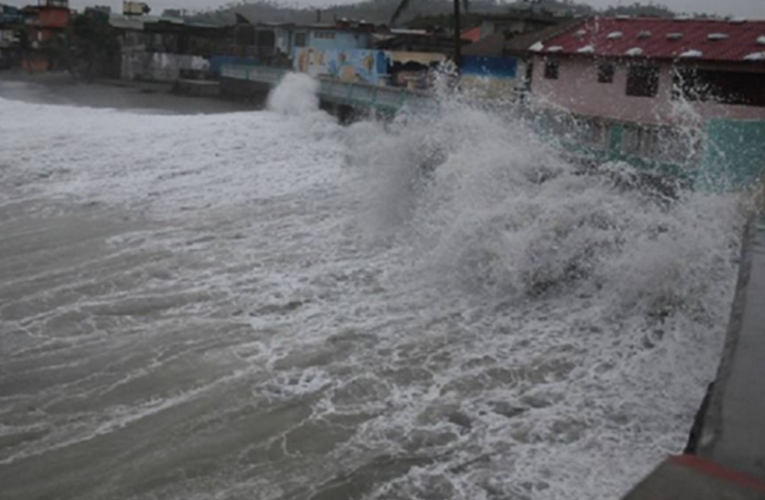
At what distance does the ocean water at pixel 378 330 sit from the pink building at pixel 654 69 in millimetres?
7034

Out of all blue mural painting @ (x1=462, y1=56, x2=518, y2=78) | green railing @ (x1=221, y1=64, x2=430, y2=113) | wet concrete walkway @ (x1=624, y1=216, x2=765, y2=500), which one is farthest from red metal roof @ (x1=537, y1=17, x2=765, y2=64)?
wet concrete walkway @ (x1=624, y1=216, x2=765, y2=500)

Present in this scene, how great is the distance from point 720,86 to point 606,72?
3.57 m

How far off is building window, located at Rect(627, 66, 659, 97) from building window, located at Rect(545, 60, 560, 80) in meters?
3.00

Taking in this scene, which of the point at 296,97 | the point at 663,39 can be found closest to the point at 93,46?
the point at 296,97

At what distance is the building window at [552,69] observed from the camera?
23406 millimetres

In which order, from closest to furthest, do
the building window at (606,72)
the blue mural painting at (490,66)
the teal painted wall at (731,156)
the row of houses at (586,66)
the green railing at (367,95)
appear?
the teal painted wall at (731,156)
the row of houses at (586,66)
the green railing at (367,95)
the building window at (606,72)
the blue mural painting at (490,66)

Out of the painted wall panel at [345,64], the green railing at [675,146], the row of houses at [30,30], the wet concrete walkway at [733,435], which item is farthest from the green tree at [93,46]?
the wet concrete walkway at [733,435]

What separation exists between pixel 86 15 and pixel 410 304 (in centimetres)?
4427

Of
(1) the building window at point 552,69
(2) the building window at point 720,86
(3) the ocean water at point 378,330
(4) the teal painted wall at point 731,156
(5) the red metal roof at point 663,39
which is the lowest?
(3) the ocean water at point 378,330

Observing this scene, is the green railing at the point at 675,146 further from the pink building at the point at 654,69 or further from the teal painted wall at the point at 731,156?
the pink building at the point at 654,69

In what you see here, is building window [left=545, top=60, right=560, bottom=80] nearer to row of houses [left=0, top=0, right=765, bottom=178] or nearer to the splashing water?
row of houses [left=0, top=0, right=765, bottom=178]

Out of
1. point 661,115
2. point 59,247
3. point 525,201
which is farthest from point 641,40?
point 59,247

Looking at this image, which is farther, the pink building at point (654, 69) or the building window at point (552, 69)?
the building window at point (552, 69)

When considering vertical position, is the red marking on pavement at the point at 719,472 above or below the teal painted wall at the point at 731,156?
below
